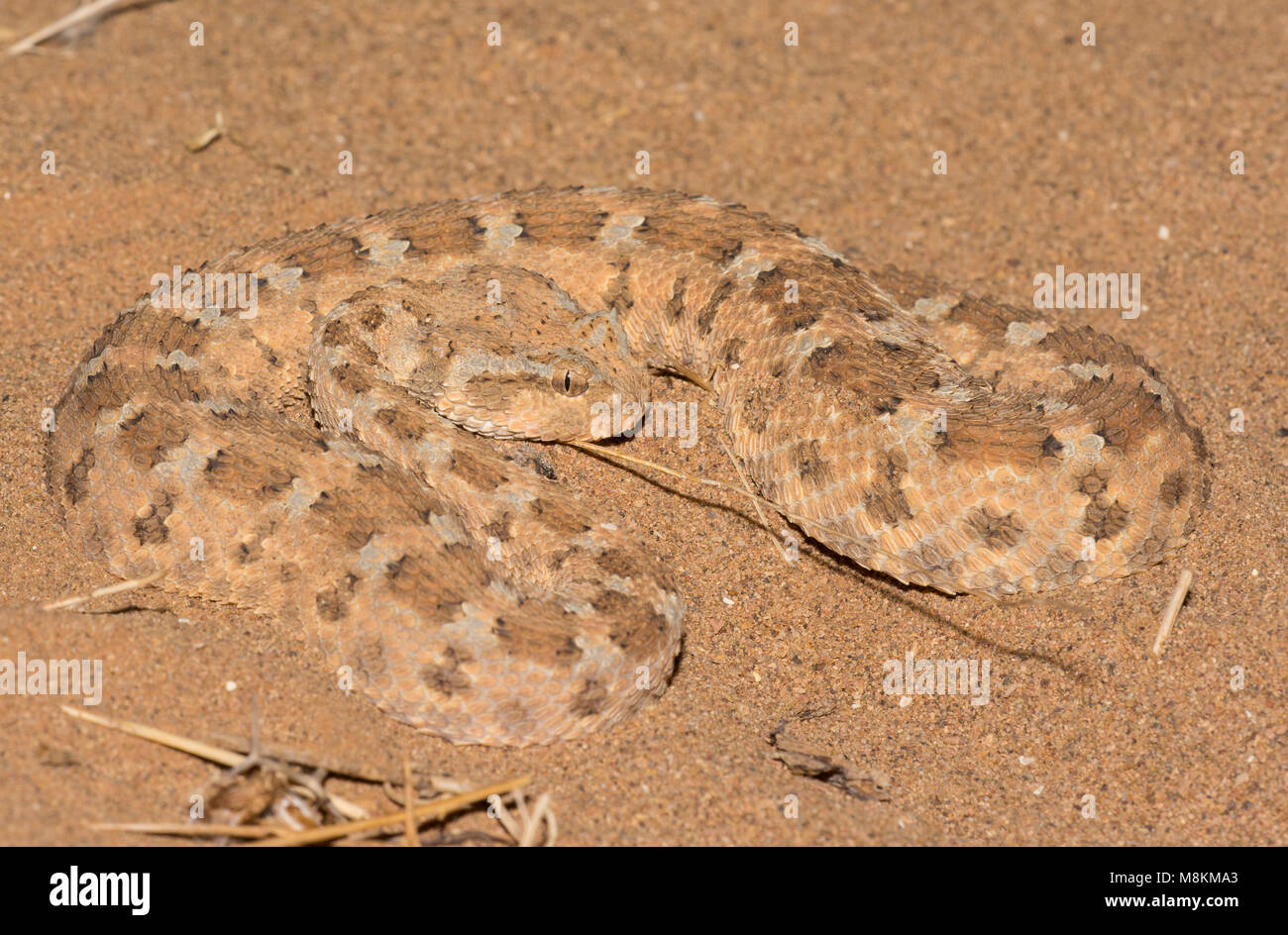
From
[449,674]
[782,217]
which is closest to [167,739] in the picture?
[449,674]

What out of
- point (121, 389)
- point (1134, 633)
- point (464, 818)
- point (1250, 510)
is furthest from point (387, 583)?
point (1250, 510)

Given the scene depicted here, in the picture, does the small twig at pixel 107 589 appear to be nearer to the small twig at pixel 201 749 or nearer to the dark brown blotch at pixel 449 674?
the small twig at pixel 201 749

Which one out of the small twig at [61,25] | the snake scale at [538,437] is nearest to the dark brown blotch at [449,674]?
the snake scale at [538,437]

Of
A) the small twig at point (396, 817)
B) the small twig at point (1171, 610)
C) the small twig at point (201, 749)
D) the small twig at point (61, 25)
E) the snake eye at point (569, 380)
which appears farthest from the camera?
the small twig at point (61, 25)

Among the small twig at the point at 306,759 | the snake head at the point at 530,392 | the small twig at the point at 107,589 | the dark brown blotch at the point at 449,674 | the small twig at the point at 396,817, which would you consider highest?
the snake head at the point at 530,392

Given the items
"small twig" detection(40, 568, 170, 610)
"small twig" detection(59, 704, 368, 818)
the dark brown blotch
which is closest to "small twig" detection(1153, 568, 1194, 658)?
the dark brown blotch

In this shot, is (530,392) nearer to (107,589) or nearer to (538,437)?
(538,437)
